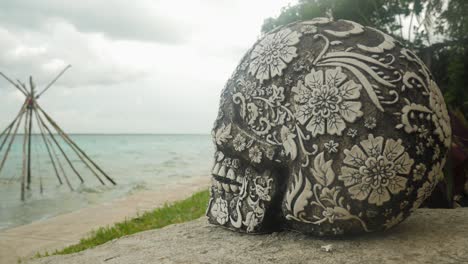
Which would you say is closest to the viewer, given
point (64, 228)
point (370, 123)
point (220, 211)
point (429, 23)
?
point (370, 123)

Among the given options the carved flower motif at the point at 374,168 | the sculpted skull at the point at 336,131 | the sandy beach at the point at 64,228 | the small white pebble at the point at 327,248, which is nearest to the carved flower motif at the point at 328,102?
the sculpted skull at the point at 336,131

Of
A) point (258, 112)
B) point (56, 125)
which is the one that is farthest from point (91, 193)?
point (258, 112)

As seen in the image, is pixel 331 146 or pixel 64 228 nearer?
pixel 331 146

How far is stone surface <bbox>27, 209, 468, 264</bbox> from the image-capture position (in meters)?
2.36

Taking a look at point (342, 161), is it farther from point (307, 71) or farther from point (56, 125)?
point (56, 125)

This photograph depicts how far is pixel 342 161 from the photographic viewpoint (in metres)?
2.46

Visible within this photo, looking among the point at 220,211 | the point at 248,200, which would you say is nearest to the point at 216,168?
the point at 220,211

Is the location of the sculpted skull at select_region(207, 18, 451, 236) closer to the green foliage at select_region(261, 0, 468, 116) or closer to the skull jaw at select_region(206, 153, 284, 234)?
the skull jaw at select_region(206, 153, 284, 234)

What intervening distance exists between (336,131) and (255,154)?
1.92ft

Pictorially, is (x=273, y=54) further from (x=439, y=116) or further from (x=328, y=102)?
(x=439, y=116)

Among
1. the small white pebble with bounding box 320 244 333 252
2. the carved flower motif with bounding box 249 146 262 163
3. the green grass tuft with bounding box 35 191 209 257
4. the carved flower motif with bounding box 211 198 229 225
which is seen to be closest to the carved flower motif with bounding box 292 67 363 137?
the carved flower motif with bounding box 249 146 262 163

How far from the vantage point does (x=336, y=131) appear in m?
2.47

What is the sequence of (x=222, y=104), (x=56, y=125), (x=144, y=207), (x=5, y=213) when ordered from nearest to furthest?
(x=222, y=104) < (x=144, y=207) < (x=5, y=213) < (x=56, y=125)

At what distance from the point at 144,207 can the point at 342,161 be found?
707cm
